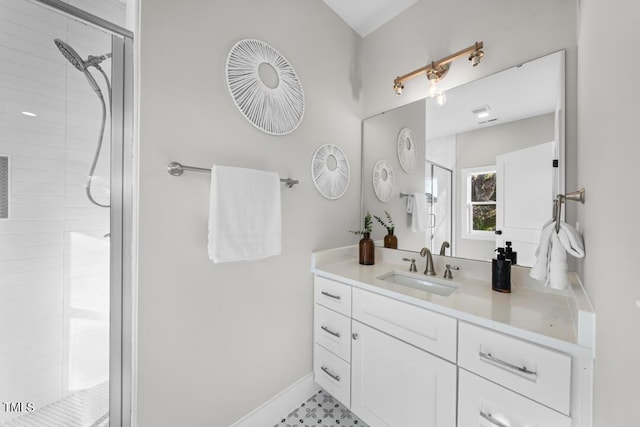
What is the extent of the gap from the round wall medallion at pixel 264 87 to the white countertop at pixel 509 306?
953 millimetres

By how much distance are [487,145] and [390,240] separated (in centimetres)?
84

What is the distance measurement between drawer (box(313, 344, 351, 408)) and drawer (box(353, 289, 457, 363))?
35cm

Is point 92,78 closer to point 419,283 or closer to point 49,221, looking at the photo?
point 49,221

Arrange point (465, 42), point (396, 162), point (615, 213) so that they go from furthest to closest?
1. point (396, 162)
2. point (465, 42)
3. point (615, 213)

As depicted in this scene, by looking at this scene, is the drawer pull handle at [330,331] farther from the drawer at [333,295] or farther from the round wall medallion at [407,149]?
Answer: the round wall medallion at [407,149]

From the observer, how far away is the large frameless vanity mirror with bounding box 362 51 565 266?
122cm

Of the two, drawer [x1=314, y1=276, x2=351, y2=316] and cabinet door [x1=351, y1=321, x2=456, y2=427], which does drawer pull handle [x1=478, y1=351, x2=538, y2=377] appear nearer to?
cabinet door [x1=351, y1=321, x2=456, y2=427]

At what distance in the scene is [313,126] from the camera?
1.66 meters

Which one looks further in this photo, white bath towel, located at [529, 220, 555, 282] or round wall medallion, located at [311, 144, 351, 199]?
round wall medallion, located at [311, 144, 351, 199]

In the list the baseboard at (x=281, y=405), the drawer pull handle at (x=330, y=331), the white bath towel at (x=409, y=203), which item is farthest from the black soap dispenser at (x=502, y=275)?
the baseboard at (x=281, y=405)

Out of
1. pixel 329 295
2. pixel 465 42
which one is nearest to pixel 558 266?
pixel 329 295

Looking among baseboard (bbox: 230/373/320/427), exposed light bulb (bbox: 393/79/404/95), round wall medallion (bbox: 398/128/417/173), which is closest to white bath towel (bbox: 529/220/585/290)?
round wall medallion (bbox: 398/128/417/173)

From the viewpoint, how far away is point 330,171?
69.5 inches

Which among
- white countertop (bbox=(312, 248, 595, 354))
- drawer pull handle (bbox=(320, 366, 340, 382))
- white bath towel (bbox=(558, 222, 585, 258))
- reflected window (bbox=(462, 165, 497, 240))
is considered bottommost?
drawer pull handle (bbox=(320, 366, 340, 382))
